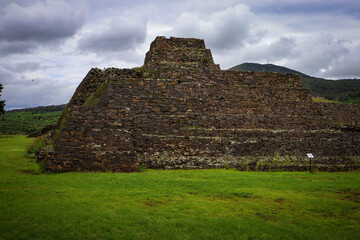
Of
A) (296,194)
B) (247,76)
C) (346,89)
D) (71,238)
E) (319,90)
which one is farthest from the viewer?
(319,90)

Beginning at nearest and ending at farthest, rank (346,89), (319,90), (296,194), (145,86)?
1. (296,194)
2. (145,86)
3. (346,89)
4. (319,90)

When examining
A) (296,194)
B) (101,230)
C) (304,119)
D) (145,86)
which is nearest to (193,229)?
(101,230)

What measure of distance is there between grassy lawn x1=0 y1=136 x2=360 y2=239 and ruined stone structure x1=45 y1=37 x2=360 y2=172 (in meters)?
1.69

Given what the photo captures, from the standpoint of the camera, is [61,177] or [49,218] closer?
[49,218]

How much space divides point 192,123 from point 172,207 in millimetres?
7342

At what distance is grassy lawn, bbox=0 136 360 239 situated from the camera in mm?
4895

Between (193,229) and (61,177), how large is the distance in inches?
222

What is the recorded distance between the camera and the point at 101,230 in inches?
190

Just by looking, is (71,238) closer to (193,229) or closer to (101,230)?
(101,230)

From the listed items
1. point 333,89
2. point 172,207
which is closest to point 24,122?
point 172,207

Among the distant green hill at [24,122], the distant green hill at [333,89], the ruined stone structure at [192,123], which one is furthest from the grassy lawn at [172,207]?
the distant green hill at [333,89]

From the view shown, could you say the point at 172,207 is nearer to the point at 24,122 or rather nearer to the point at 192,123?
the point at 192,123

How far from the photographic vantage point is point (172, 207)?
6242 mm

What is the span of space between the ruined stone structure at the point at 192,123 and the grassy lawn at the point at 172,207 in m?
1.69
